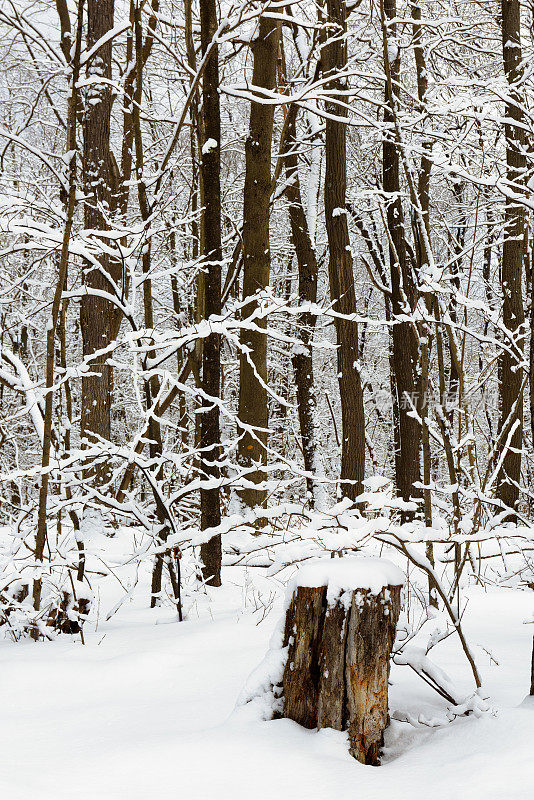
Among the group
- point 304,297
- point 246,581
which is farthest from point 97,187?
point 246,581

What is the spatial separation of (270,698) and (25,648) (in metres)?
1.56

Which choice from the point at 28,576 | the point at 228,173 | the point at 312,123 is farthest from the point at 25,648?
the point at 228,173

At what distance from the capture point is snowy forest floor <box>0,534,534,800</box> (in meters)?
1.92

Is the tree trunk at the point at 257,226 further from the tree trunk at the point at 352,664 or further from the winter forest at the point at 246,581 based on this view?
the tree trunk at the point at 352,664

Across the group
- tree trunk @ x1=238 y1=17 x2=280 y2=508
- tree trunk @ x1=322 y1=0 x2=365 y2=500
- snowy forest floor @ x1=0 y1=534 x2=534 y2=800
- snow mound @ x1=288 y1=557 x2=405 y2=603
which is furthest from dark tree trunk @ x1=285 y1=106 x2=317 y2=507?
snow mound @ x1=288 y1=557 x2=405 y2=603

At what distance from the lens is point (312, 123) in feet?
30.7

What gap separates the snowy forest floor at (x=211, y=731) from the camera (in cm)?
192

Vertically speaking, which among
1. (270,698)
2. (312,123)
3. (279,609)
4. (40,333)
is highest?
(312,123)

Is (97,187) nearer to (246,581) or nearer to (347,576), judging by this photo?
(246,581)

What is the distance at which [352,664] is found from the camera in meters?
2.22

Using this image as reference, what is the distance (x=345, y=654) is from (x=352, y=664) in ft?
0.12

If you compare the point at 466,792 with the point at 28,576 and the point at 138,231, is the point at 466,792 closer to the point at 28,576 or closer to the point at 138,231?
the point at 28,576

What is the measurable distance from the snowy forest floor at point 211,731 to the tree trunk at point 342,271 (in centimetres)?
404

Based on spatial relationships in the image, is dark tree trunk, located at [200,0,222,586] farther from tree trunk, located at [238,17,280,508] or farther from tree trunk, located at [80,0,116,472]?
tree trunk, located at [80,0,116,472]
